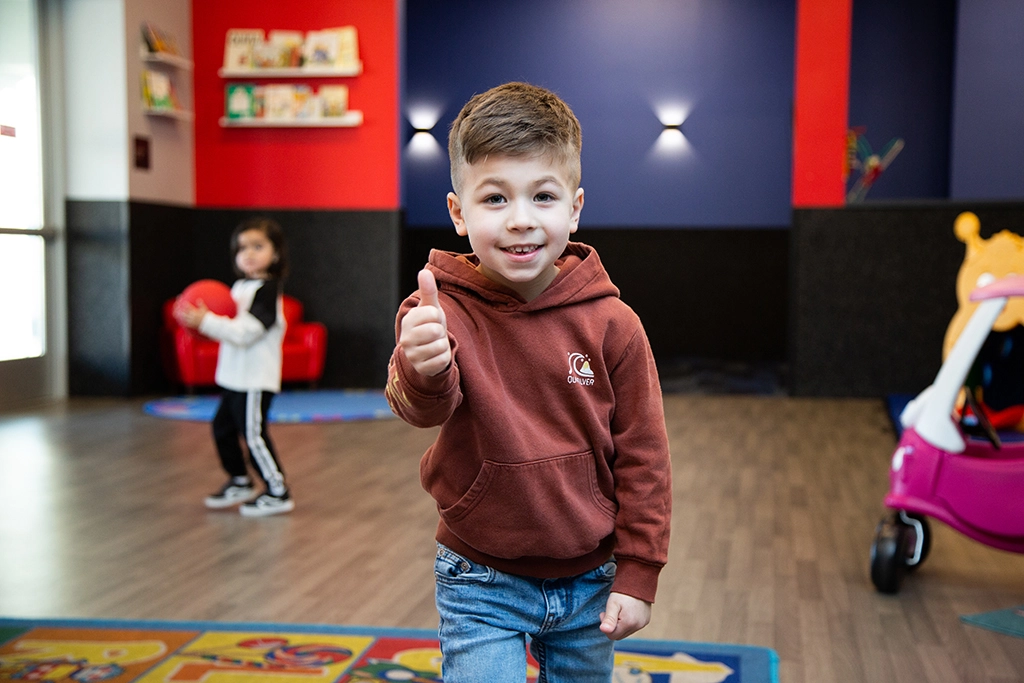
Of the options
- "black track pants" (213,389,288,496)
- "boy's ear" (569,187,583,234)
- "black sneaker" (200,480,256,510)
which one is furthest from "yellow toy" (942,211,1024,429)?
"boy's ear" (569,187,583,234)

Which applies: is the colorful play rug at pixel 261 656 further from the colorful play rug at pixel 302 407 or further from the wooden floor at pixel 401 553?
the colorful play rug at pixel 302 407

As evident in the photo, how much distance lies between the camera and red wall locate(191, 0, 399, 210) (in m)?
7.32

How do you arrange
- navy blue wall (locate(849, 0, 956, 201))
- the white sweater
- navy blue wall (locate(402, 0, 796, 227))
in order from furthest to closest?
navy blue wall (locate(849, 0, 956, 201)) < navy blue wall (locate(402, 0, 796, 227)) < the white sweater

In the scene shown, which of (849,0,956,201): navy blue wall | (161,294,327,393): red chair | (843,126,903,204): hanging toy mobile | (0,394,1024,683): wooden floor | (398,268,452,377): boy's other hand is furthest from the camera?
(849,0,956,201): navy blue wall

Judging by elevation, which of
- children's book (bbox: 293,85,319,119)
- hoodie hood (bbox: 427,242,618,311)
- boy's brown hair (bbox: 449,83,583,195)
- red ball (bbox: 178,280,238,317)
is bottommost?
red ball (bbox: 178,280,238,317)

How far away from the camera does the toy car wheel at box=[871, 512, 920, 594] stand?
2.88m

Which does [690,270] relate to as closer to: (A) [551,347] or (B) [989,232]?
(B) [989,232]

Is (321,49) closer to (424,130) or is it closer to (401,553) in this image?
(424,130)

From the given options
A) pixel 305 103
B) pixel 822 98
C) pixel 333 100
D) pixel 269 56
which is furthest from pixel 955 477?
pixel 269 56

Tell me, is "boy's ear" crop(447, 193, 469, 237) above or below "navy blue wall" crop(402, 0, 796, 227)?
below

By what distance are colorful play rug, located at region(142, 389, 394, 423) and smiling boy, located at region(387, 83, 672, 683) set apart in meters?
4.50

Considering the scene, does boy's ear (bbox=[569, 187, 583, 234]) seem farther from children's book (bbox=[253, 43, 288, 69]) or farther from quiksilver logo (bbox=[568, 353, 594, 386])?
children's book (bbox=[253, 43, 288, 69])

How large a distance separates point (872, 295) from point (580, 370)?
6.08 m

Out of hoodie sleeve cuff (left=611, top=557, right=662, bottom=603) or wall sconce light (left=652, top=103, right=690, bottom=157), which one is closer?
hoodie sleeve cuff (left=611, top=557, right=662, bottom=603)
